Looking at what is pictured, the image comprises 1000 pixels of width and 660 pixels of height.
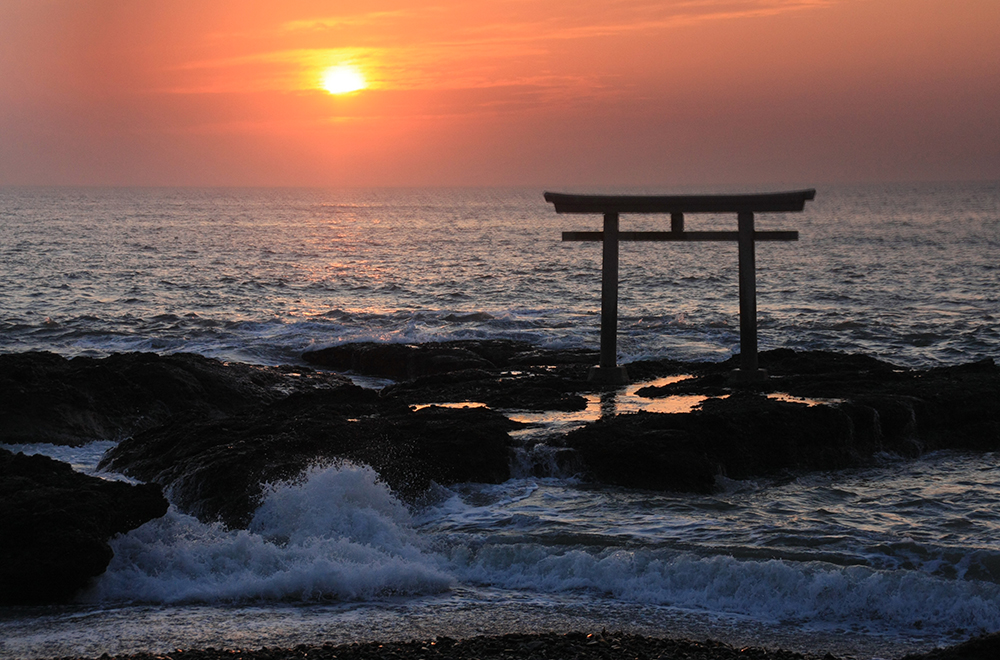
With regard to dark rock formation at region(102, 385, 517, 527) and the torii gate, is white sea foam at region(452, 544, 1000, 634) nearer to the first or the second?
dark rock formation at region(102, 385, 517, 527)

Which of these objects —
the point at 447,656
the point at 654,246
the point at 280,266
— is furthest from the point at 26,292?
the point at 654,246

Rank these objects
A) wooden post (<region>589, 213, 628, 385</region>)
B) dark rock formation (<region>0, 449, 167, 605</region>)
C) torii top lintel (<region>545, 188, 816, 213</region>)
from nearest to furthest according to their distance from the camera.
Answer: dark rock formation (<region>0, 449, 167, 605</region>) < torii top lintel (<region>545, 188, 816, 213</region>) < wooden post (<region>589, 213, 628, 385</region>)

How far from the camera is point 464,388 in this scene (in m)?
14.7

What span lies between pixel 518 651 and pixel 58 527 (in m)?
4.05

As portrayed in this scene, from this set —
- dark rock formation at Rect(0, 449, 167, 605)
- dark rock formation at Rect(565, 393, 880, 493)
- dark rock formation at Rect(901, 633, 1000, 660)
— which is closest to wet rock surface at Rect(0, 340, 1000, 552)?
dark rock formation at Rect(565, 393, 880, 493)

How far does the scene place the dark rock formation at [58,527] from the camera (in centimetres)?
765

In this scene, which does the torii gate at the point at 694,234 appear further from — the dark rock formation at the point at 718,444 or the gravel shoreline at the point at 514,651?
the gravel shoreline at the point at 514,651

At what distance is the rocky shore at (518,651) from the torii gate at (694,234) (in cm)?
806

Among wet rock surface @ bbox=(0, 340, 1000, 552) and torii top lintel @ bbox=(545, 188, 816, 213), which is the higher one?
torii top lintel @ bbox=(545, 188, 816, 213)

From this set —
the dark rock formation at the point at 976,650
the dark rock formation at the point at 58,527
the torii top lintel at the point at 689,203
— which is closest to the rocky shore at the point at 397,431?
the dark rock formation at the point at 58,527

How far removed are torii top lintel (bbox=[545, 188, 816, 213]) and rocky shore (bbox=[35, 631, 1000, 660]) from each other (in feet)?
29.9

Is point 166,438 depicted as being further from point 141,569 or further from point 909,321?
point 909,321

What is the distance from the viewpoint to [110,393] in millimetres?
13547

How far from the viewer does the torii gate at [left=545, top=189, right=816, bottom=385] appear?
47.9 feet
